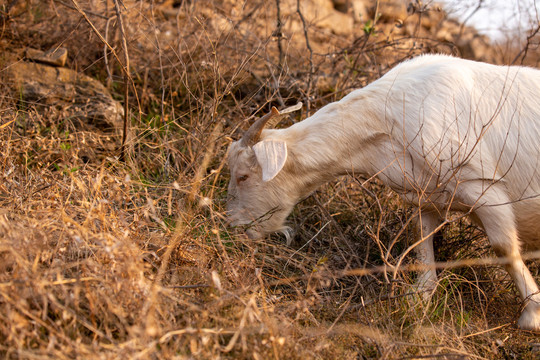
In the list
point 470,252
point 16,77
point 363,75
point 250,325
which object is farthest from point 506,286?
point 16,77

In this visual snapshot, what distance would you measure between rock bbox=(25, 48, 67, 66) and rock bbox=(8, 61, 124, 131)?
9cm

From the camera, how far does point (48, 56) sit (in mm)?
5922

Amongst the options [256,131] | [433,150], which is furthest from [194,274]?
[433,150]

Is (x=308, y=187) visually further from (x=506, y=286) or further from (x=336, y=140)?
(x=506, y=286)

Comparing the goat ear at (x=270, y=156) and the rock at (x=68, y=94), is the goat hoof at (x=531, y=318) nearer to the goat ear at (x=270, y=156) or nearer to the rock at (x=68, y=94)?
the goat ear at (x=270, y=156)

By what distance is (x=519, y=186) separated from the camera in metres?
3.71

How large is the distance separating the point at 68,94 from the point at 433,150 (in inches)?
157

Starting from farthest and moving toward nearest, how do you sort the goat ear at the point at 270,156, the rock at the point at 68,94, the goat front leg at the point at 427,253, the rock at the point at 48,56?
the rock at the point at 48,56
the rock at the point at 68,94
the goat front leg at the point at 427,253
the goat ear at the point at 270,156

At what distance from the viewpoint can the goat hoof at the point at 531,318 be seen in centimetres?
358

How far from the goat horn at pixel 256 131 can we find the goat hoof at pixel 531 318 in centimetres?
226

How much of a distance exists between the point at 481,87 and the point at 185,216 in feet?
7.67

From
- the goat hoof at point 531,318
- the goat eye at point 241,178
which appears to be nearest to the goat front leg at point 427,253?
the goat hoof at point 531,318

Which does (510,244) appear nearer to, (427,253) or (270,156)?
(427,253)

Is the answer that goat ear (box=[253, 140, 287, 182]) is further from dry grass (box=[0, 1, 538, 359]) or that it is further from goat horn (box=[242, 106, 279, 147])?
dry grass (box=[0, 1, 538, 359])
